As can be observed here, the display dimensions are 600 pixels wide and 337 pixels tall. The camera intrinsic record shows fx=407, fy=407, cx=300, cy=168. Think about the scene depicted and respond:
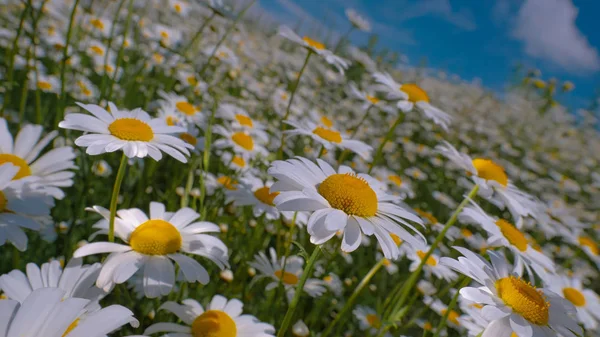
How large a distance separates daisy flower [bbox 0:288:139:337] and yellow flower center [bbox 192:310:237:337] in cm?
51

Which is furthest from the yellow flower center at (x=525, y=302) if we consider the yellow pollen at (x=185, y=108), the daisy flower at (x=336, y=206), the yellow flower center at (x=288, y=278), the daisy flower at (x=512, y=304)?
the yellow pollen at (x=185, y=108)

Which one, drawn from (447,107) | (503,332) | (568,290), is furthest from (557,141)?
(503,332)

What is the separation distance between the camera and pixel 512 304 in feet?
Answer: 3.23

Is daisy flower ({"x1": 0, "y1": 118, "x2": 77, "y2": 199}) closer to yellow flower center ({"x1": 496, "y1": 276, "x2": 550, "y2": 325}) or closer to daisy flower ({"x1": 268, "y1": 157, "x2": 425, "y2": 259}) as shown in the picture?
daisy flower ({"x1": 268, "y1": 157, "x2": 425, "y2": 259})

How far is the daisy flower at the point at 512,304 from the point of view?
36.6 inches

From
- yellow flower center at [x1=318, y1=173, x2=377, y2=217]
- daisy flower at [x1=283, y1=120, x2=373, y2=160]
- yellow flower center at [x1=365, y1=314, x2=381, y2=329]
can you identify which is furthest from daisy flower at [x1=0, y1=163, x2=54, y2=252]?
yellow flower center at [x1=365, y1=314, x2=381, y2=329]

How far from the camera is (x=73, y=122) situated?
1.08m

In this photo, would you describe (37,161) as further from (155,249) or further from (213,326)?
(213,326)

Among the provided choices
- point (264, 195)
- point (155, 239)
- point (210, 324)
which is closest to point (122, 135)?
point (155, 239)

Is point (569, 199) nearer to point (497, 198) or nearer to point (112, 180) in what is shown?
point (497, 198)

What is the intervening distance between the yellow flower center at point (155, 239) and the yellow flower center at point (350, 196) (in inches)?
17.2

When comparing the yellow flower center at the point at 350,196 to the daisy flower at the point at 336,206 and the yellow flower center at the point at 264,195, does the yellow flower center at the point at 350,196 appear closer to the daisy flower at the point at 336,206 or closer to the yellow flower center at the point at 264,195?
the daisy flower at the point at 336,206

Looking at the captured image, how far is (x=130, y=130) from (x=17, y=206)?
342 mm

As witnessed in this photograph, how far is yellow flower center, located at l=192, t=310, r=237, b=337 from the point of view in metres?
Answer: 1.12
